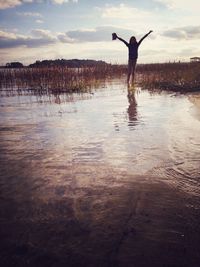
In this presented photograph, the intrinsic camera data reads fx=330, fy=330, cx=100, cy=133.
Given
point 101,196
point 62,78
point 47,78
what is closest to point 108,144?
point 101,196

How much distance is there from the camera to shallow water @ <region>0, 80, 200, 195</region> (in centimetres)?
444

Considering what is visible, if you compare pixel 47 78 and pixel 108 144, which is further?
pixel 47 78

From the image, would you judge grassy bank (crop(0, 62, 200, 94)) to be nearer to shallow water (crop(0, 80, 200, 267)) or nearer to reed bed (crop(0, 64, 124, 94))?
reed bed (crop(0, 64, 124, 94))

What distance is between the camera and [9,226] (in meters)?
3.10

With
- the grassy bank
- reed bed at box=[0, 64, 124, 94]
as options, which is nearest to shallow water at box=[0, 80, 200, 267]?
the grassy bank

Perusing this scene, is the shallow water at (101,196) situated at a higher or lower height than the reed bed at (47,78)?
lower

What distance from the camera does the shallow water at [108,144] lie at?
4441 mm

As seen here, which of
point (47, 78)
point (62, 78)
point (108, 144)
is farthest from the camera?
point (47, 78)

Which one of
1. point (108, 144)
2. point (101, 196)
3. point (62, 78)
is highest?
point (62, 78)

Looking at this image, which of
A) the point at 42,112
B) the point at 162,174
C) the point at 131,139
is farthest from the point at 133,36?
the point at 162,174

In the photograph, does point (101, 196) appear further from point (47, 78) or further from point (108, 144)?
point (47, 78)

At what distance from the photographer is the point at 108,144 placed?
5816 millimetres

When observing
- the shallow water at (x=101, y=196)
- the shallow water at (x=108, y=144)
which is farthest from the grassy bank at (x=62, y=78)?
the shallow water at (x=101, y=196)

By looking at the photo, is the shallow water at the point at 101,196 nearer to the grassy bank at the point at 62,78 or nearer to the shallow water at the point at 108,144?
the shallow water at the point at 108,144
